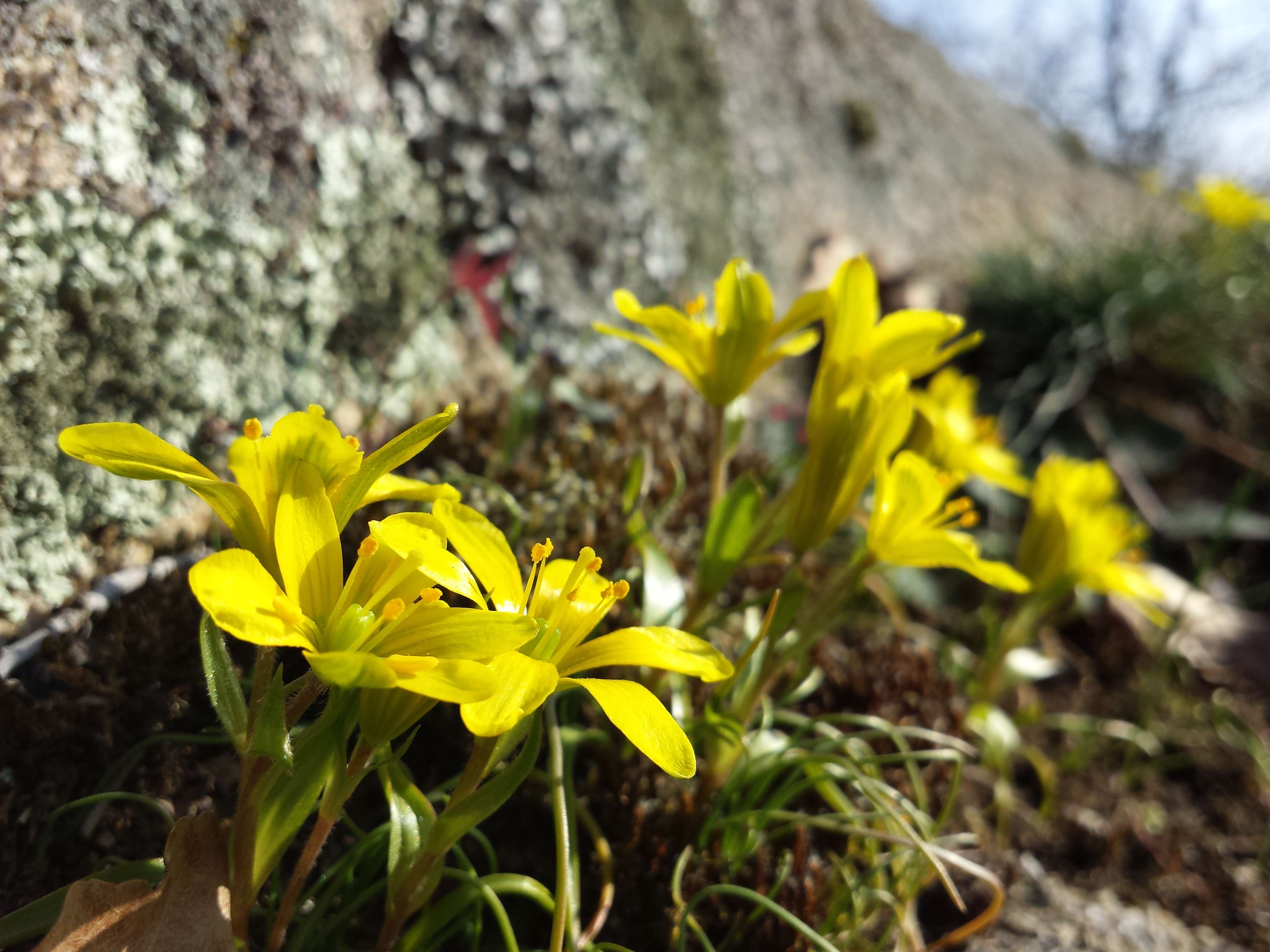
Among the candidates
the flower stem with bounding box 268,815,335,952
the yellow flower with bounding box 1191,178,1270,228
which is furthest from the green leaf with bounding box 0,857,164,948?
the yellow flower with bounding box 1191,178,1270,228

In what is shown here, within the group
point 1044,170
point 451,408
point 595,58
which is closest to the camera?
point 451,408

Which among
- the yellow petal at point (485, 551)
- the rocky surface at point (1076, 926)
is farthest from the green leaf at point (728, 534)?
the rocky surface at point (1076, 926)

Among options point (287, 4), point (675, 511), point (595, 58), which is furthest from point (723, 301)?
point (595, 58)

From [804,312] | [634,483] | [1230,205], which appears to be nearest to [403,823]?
[634,483]

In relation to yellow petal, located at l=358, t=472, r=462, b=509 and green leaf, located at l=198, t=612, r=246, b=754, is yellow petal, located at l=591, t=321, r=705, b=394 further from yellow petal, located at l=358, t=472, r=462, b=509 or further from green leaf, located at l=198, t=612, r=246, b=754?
green leaf, located at l=198, t=612, r=246, b=754

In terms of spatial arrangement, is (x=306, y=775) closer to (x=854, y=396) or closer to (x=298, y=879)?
Result: (x=298, y=879)

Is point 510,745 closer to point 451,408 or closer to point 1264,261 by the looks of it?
point 451,408

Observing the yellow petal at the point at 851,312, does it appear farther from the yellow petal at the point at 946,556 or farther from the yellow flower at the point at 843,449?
the yellow petal at the point at 946,556
